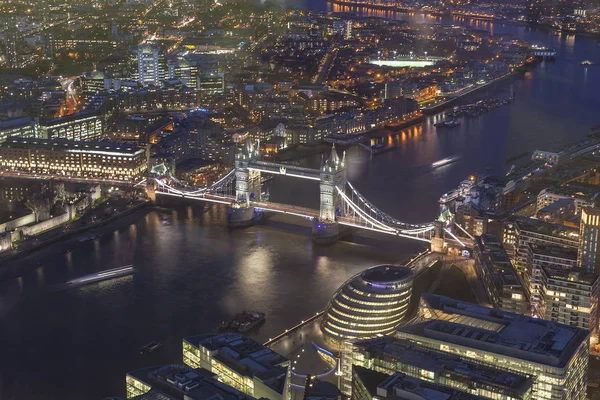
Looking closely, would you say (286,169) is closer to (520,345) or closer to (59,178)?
(59,178)

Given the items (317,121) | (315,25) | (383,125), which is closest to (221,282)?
(317,121)

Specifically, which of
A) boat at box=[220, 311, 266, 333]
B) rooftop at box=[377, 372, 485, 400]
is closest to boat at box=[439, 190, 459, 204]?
boat at box=[220, 311, 266, 333]

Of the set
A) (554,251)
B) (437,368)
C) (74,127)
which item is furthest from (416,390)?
(74,127)

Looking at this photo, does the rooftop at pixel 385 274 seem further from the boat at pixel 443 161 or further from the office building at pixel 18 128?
the office building at pixel 18 128

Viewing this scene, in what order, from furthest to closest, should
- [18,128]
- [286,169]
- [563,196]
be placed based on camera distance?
[18,128] < [286,169] < [563,196]

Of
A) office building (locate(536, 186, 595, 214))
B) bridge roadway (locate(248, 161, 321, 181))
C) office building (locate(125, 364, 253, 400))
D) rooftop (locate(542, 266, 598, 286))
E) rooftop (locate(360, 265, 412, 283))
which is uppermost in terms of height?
office building (locate(125, 364, 253, 400))

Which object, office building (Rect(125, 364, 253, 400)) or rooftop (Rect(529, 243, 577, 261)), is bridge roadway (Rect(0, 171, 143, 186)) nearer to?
rooftop (Rect(529, 243, 577, 261))

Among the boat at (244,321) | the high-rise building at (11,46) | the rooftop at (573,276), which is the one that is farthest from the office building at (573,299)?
the high-rise building at (11,46)
